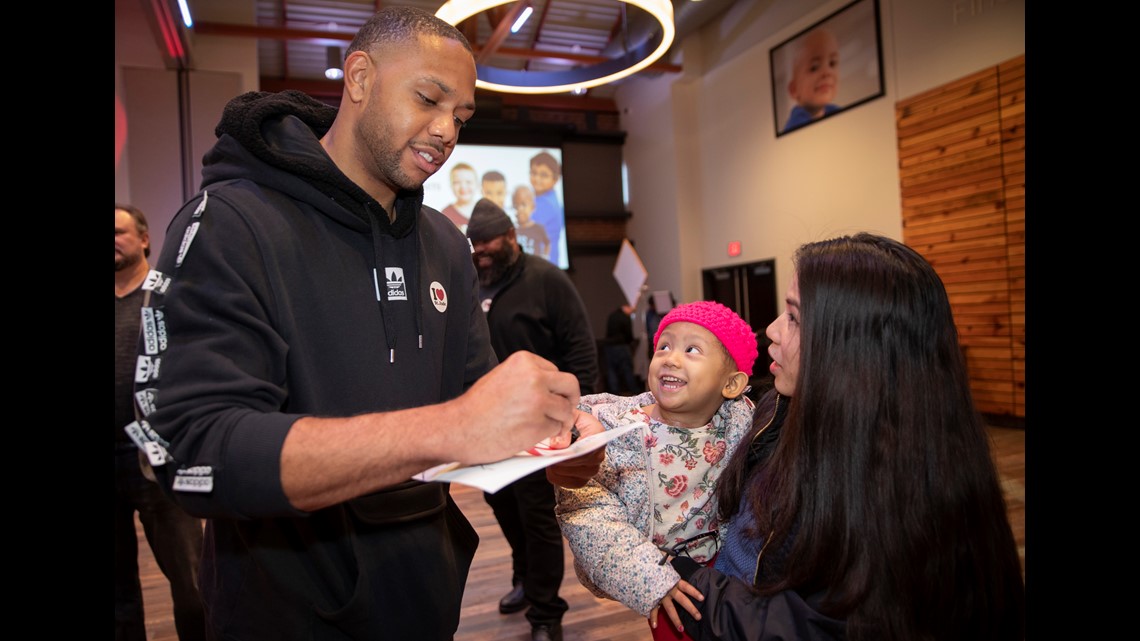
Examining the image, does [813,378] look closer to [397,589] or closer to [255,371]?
[397,589]

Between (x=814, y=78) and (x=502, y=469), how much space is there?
31.1 ft

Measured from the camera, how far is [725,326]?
1.79 m

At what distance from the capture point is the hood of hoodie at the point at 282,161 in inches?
49.1

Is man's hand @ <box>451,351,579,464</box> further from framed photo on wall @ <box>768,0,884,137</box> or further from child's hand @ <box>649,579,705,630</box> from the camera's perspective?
framed photo on wall @ <box>768,0,884,137</box>

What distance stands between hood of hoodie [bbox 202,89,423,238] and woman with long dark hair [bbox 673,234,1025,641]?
0.88 m

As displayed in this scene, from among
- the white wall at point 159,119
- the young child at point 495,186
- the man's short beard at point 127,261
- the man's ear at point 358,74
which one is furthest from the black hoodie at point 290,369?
the young child at point 495,186

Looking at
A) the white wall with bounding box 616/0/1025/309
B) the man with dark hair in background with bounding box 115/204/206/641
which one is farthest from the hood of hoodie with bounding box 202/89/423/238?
the white wall with bounding box 616/0/1025/309

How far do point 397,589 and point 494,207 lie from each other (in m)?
2.67

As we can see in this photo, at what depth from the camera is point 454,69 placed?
4.47ft

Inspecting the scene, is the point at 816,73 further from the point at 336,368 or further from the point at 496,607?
the point at 336,368

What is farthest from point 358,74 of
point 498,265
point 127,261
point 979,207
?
point 979,207

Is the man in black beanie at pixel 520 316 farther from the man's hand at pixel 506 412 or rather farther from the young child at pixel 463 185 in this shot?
the young child at pixel 463 185

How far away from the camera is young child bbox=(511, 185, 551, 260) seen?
1259 cm

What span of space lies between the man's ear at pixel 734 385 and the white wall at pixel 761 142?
Result: 5135 mm
